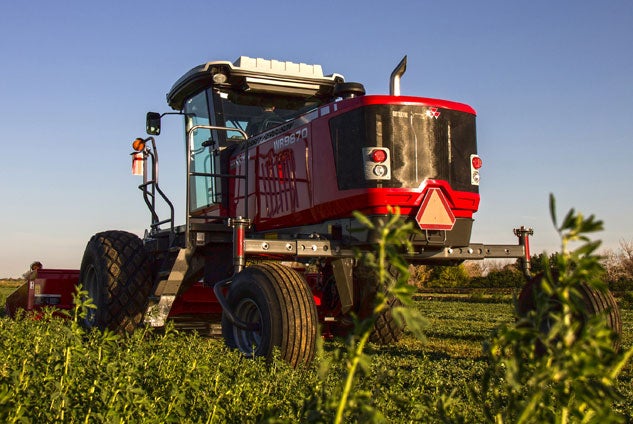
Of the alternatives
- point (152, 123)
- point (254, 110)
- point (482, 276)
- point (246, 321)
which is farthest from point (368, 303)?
point (482, 276)

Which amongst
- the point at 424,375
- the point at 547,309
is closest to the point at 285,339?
the point at 424,375

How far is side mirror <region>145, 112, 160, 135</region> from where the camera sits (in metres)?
8.42

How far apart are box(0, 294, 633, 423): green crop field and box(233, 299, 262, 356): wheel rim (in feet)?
2.09

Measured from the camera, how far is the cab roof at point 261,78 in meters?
8.23

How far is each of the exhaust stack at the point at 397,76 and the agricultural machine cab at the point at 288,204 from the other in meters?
0.02

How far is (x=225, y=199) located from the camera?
816 cm

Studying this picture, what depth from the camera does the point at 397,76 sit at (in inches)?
259

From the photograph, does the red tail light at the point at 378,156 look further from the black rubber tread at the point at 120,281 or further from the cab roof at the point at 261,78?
the black rubber tread at the point at 120,281

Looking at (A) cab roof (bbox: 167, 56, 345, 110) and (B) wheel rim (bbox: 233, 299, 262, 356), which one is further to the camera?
(A) cab roof (bbox: 167, 56, 345, 110)

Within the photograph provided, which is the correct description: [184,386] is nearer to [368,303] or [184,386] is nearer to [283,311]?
[283,311]

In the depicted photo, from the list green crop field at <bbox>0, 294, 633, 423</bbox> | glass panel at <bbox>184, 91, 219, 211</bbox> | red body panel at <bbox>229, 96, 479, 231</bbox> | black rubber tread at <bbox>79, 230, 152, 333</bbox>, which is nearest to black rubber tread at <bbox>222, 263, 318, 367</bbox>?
green crop field at <bbox>0, 294, 633, 423</bbox>

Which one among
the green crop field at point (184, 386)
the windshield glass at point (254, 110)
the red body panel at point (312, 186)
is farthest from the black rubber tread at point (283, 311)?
the windshield glass at point (254, 110)

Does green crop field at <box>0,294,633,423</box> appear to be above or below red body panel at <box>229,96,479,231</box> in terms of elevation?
below

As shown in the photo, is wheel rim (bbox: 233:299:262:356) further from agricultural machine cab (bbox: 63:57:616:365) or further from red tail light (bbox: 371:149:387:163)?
red tail light (bbox: 371:149:387:163)
